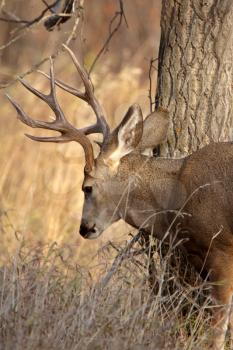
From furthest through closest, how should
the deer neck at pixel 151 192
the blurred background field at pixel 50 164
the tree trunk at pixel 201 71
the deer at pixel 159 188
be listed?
the blurred background field at pixel 50 164 < the tree trunk at pixel 201 71 < the deer neck at pixel 151 192 < the deer at pixel 159 188

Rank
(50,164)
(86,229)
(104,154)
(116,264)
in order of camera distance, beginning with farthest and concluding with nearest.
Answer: (50,164) < (86,229) < (104,154) < (116,264)

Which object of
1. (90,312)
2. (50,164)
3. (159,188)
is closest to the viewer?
(90,312)

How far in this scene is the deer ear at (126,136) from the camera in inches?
258

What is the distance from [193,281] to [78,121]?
5421 millimetres

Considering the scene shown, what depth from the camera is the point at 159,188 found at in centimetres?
660

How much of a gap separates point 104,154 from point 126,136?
19 cm

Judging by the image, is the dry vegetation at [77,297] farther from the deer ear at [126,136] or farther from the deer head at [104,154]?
the deer ear at [126,136]

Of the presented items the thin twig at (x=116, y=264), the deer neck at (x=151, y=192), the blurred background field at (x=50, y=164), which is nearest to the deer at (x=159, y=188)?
the deer neck at (x=151, y=192)

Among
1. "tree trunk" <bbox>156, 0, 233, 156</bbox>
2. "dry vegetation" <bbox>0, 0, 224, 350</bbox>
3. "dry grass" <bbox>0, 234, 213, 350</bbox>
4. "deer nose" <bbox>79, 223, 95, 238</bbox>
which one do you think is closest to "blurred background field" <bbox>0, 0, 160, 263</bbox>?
"dry vegetation" <bbox>0, 0, 224, 350</bbox>

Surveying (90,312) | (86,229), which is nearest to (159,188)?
(86,229)

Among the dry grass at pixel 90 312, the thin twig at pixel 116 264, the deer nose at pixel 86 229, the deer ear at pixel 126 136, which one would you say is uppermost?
the deer ear at pixel 126 136

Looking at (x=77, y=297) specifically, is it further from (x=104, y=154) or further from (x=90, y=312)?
(x=104, y=154)

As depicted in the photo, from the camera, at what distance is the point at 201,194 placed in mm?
6363

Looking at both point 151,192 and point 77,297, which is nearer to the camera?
point 77,297
